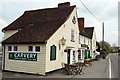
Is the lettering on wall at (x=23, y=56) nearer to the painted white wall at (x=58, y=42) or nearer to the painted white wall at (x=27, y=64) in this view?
the painted white wall at (x=27, y=64)

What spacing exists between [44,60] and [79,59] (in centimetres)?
1244

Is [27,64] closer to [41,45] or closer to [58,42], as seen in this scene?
[41,45]

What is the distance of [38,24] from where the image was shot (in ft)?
67.1

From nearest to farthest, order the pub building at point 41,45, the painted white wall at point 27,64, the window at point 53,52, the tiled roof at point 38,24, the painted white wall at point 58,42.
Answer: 1. the painted white wall at point 27,64
2. the pub building at point 41,45
3. the painted white wall at point 58,42
4. the window at point 53,52
5. the tiled roof at point 38,24

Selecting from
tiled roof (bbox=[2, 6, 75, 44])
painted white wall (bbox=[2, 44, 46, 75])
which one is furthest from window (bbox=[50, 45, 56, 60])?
tiled roof (bbox=[2, 6, 75, 44])

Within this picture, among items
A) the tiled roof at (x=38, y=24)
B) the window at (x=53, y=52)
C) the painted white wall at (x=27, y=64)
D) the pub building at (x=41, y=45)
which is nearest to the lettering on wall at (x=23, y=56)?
the pub building at (x=41, y=45)

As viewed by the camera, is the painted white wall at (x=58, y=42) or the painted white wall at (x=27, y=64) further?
the painted white wall at (x=58, y=42)

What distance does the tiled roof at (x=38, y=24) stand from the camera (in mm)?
17453

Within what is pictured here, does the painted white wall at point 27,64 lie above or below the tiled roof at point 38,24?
below

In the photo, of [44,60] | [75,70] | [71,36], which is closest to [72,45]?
[71,36]

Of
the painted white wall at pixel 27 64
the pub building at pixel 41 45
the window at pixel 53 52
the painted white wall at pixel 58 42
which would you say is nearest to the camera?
the painted white wall at pixel 27 64

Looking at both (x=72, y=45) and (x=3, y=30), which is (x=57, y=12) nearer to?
(x=72, y=45)

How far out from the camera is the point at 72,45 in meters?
23.3

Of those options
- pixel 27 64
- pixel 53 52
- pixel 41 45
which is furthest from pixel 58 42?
pixel 27 64
